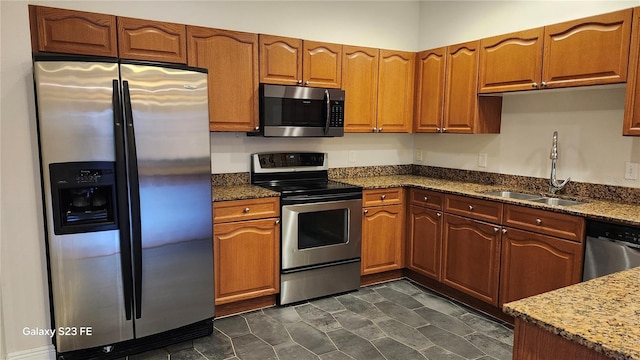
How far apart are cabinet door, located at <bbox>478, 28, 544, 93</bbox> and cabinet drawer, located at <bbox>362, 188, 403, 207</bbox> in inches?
44.6

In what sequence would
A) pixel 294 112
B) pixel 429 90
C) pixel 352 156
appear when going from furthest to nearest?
pixel 352 156, pixel 429 90, pixel 294 112

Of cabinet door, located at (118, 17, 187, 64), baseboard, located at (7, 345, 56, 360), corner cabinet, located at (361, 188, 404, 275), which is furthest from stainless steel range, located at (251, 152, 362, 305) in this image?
baseboard, located at (7, 345, 56, 360)

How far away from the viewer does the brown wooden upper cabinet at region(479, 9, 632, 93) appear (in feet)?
8.53

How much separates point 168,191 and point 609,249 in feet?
8.57

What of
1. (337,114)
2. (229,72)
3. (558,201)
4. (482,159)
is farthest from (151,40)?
(558,201)

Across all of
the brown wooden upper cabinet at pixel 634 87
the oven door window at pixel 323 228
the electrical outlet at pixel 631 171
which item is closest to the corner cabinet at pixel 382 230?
the oven door window at pixel 323 228

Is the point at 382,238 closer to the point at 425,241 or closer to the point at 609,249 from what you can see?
the point at 425,241

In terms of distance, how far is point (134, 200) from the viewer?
235 centimetres

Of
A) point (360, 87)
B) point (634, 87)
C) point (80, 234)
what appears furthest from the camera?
point (360, 87)

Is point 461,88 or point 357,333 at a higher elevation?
point 461,88

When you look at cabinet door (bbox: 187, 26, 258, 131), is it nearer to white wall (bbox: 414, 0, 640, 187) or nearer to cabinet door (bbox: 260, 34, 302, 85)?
cabinet door (bbox: 260, 34, 302, 85)

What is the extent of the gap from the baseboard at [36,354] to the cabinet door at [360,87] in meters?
2.70

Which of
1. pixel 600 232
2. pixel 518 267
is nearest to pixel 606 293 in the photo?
pixel 600 232

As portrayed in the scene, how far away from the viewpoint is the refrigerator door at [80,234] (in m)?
2.16
